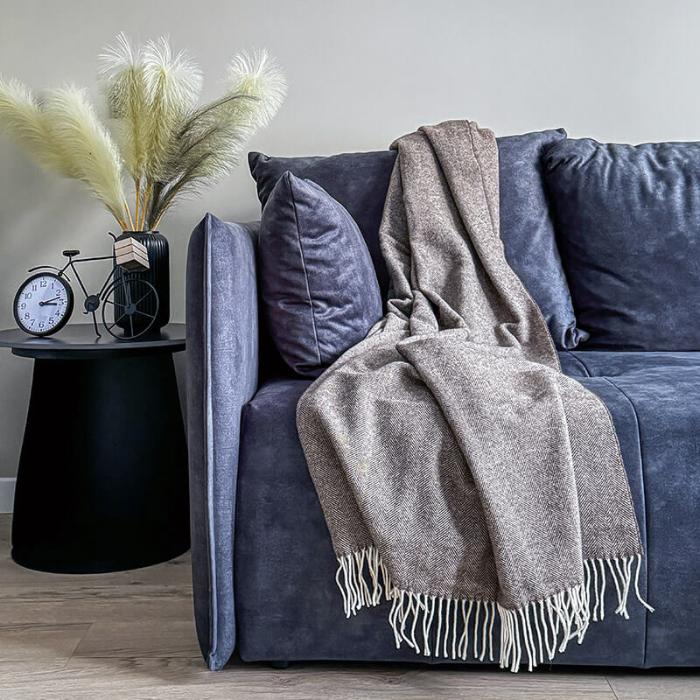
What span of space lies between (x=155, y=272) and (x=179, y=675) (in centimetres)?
96

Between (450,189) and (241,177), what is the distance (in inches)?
26.8

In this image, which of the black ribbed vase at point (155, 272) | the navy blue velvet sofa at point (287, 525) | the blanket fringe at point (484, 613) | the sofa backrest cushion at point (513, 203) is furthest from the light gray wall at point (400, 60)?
the blanket fringe at point (484, 613)

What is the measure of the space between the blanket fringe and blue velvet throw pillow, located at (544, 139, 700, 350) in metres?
0.76

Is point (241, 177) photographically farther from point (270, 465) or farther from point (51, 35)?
point (270, 465)

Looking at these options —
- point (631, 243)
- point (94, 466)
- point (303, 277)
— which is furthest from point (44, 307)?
point (631, 243)

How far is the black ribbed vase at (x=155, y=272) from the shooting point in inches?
78.9

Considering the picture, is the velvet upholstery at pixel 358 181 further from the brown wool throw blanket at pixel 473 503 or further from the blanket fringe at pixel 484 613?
the blanket fringe at pixel 484 613

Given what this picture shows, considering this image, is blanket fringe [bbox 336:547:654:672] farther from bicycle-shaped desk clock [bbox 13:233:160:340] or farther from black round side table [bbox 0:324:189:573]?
bicycle-shaped desk clock [bbox 13:233:160:340]

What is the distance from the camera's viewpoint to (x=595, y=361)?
1.78 metres

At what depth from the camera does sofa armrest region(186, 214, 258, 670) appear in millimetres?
1349

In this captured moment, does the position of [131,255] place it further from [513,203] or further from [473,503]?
[473,503]

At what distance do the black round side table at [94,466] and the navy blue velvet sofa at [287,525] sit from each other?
1.72 feet

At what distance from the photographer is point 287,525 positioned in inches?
53.7

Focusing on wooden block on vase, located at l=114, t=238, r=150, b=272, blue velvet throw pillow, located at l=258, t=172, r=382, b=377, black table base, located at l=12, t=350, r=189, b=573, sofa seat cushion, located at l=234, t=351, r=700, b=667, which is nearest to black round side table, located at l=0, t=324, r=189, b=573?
black table base, located at l=12, t=350, r=189, b=573
